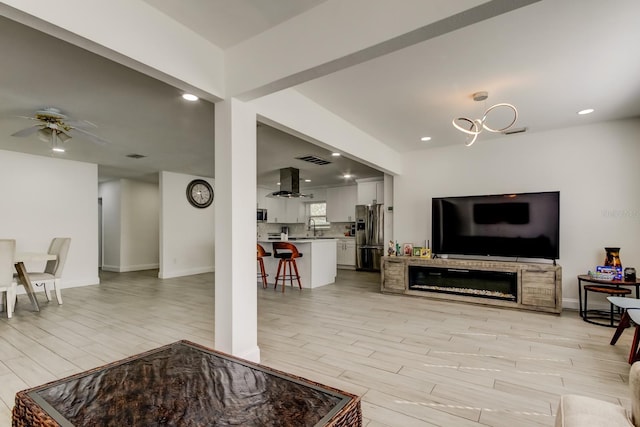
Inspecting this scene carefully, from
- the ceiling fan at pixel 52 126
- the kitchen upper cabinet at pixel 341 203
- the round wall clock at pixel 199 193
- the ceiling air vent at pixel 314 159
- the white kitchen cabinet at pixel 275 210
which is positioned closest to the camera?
the ceiling fan at pixel 52 126

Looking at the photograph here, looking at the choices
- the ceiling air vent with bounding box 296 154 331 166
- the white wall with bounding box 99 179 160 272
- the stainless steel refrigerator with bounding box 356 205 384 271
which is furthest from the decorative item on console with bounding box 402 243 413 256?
the white wall with bounding box 99 179 160 272

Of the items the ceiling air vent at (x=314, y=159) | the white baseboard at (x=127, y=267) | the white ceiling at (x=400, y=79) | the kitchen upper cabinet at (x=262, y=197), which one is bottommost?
the white baseboard at (x=127, y=267)

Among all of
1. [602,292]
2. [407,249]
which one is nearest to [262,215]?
[407,249]

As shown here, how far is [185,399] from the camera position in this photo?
1.21m

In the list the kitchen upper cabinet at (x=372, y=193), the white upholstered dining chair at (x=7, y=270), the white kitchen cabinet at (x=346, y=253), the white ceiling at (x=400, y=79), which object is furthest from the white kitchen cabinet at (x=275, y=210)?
the white upholstered dining chair at (x=7, y=270)

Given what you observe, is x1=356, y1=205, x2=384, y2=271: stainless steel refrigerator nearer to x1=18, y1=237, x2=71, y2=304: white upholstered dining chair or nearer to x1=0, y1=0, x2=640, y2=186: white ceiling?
x1=0, y1=0, x2=640, y2=186: white ceiling

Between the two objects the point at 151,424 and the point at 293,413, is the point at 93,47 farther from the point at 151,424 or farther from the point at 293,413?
the point at 293,413

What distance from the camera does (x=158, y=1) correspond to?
6.46ft

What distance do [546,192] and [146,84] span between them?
5.04 metres

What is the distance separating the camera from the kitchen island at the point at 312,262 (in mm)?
5957

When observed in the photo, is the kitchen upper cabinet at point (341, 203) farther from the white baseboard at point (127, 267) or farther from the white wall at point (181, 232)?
the white baseboard at point (127, 267)

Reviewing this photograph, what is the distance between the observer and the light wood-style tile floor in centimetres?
205

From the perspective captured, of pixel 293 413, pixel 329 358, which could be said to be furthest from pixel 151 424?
pixel 329 358

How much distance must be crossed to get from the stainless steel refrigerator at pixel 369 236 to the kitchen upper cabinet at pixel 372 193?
0.17 meters
